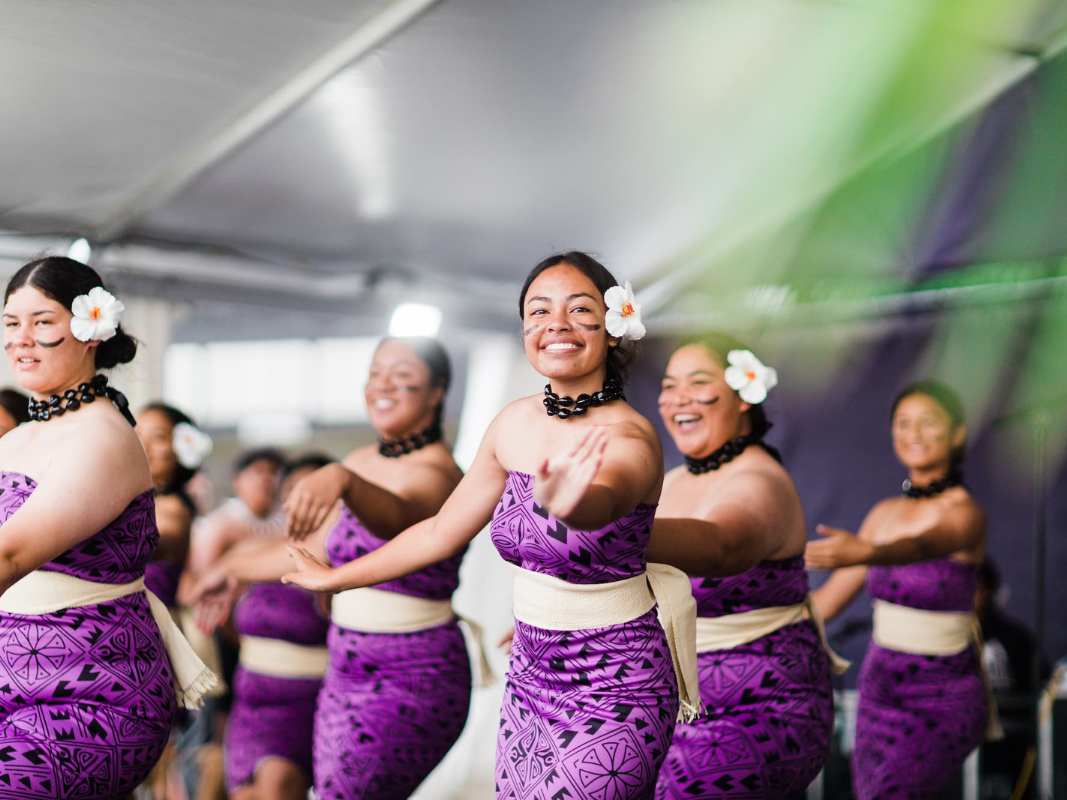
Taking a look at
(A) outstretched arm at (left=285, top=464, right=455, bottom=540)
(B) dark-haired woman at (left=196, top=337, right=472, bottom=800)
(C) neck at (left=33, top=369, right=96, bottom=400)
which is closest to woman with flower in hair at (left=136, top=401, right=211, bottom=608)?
(B) dark-haired woman at (left=196, top=337, right=472, bottom=800)

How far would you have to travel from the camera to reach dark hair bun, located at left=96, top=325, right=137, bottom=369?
9.96ft

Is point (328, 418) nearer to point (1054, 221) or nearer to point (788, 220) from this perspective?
→ point (788, 220)

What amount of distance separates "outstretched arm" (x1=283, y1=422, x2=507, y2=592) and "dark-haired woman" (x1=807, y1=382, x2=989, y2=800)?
2337mm

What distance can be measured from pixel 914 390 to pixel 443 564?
2.12m

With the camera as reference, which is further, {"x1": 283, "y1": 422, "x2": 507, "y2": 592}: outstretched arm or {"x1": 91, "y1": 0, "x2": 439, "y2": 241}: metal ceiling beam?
{"x1": 91, "y1": 0, "x2": 439, "y2": 241}: metal ceiling beam

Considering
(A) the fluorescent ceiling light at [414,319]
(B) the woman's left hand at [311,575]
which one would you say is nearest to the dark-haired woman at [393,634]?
(B) the woman's left hand at [311,575]

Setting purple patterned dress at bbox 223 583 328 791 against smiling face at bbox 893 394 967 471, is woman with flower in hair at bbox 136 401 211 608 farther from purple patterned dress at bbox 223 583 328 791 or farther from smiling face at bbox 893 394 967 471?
smiling face at bbox 893 394 967 471

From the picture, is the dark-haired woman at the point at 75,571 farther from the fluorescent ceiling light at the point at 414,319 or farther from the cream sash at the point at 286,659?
the fluorescent ceiling light at the point at 414,319

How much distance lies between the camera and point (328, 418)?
31.5 ft

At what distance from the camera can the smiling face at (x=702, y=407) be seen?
3.69 metres

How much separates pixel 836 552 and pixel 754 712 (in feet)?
2.00

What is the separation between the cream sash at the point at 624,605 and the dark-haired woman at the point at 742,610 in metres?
0.37

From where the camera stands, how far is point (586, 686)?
2596mm

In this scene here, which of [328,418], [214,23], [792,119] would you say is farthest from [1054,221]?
[328,418]
